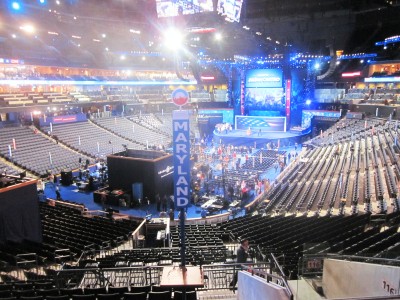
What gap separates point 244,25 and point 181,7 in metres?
11.7

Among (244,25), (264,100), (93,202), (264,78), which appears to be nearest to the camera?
(93,202)

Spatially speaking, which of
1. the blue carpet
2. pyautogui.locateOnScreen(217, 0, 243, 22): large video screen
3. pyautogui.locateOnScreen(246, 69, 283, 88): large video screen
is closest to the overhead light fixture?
the blue carpet

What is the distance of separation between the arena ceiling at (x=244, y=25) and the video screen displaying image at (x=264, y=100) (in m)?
5.72

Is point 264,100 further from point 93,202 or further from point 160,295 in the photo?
point 160,295

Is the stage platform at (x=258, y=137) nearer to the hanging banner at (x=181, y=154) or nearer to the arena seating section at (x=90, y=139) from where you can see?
the arena seating section at (x=90, y=139)

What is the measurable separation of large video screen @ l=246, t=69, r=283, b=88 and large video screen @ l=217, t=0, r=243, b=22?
67.9 feet

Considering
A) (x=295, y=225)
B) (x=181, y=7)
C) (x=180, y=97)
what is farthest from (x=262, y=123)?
(x=180, y=97)

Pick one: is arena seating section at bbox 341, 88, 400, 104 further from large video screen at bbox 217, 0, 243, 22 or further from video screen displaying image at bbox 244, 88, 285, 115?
large video screen at bbox 217, 0, 243, 22

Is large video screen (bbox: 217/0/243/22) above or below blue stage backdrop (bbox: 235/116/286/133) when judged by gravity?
above

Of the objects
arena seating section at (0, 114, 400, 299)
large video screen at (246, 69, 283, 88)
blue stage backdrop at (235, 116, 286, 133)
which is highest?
large video screen at (246, 69, 283, 88)

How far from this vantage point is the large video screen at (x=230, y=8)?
25375 mm

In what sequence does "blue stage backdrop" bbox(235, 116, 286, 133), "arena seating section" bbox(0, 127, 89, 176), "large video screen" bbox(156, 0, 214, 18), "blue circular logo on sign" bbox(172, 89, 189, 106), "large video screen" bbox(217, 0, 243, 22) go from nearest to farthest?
"blue circular logo on sign" bbox(172, 89, 189, 106), "large video screen" bbox(156, 0, 214, 18), "large video screen" bbox(217, 0, 243, 22), "arena seating section" bbox(0, 127, 89, 176), "blue stage backdrop" bbox(235, 116, 286, 133)

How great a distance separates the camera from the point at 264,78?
46906 millimetres

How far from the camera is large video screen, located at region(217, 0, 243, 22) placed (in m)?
25.4
